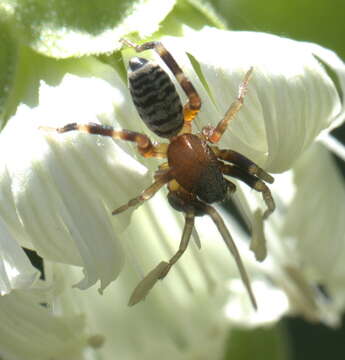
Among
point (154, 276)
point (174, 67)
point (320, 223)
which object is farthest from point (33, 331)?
point (320, 223)

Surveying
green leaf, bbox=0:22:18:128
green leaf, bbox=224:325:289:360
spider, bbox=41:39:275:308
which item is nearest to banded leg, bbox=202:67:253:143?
spider, bbox=41:39:275:308

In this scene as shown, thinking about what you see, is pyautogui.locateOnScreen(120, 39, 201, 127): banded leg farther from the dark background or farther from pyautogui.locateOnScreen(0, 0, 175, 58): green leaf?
the dark background

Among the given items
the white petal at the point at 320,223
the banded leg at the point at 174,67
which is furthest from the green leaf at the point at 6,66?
the white petal at the point at 320,223

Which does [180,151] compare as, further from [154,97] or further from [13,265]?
[13,265]

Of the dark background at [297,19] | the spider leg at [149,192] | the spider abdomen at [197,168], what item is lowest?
the spider abdomen at [197,168]

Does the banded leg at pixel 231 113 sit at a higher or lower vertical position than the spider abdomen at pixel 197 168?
higher

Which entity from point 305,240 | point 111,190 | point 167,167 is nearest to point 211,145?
point 167,167

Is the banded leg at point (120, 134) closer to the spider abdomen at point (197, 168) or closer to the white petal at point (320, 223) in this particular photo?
the spider abdomen at point (197, 168)
